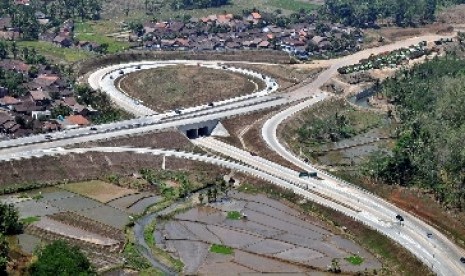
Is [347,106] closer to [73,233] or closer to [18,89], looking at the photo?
[18,89]

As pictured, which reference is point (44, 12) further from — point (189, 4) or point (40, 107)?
point (40, 107)

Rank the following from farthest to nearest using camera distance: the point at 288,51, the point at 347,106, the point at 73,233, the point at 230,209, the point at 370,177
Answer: the point at 288,51 → the point at 347,106 → the point at 370,177 → the point at 230,209 → the point at 73,233

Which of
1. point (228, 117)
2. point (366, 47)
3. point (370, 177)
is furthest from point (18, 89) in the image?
point (366, 47)

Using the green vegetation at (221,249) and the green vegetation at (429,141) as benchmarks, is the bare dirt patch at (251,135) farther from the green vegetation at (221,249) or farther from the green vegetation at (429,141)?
the green vegetation at (221,249)

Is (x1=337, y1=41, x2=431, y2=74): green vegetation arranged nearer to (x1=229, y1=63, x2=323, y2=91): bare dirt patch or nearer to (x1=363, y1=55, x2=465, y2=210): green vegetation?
(x1=229, y1=63, x2=323, y2=91): bare dirt patch

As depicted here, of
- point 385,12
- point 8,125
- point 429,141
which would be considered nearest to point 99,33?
point 8,125
